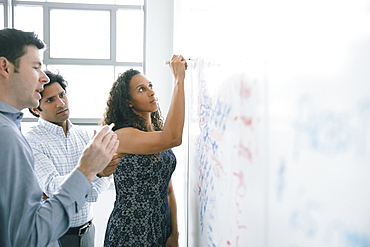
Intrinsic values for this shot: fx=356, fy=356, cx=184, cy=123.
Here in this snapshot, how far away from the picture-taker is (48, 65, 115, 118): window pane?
3.48 meters

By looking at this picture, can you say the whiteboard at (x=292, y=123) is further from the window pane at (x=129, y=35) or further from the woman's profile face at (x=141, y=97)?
the window pane at (x=129, y=35)

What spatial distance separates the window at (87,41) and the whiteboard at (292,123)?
8.42 feet

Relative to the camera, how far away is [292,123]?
0.53 m

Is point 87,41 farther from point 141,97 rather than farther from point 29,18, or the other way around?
point 141,97

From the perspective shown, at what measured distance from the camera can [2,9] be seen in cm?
327

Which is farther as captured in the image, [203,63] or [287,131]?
[203,63]

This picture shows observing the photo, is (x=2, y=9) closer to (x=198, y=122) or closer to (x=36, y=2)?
(x=36, y=2)

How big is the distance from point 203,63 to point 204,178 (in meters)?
0.40

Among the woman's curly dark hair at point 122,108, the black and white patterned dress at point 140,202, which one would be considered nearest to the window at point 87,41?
the woman's curly dark hair at point 122,108

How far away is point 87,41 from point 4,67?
2.74m

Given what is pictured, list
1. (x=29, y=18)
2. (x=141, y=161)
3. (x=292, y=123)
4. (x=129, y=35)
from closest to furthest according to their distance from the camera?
(x=292, y=123), (x=141, y=161), (x=29, y=18), (x=129, y=35)

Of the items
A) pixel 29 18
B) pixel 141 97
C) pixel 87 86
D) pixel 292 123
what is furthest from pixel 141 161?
pixel 29 18

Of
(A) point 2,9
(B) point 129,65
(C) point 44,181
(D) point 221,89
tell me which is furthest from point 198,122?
(A) point 2,9

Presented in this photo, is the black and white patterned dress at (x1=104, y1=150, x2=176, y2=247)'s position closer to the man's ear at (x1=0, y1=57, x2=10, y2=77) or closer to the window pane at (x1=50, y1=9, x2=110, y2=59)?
the man's ear at (x1=0, y1=57, x2=10, y2=77)
